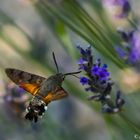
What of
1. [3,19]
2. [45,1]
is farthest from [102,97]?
[3,19]

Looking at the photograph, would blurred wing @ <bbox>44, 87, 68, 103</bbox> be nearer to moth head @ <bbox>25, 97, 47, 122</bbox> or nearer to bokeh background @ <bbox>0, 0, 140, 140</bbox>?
moth head @ <bbox>25, 97, 47, 122</bbox>

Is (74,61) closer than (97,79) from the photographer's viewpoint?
No

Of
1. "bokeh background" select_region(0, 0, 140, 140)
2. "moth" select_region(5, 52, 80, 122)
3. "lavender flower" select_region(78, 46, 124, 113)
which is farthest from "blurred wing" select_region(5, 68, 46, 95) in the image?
"bokeh background" select_region(0, 0, 140, 140)

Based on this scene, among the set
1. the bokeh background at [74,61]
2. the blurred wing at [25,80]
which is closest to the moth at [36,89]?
the blurred wing at [25,80]

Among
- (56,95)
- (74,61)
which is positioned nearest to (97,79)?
(56,95)

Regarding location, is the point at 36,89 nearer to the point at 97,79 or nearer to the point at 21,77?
the point at 21,77

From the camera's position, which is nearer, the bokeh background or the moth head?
the moth head

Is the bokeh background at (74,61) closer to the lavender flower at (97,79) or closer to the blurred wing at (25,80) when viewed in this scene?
the lavender flower at (97,79)
